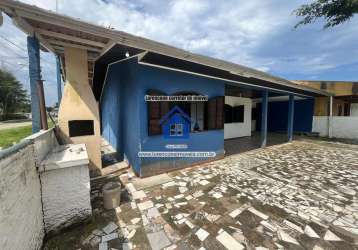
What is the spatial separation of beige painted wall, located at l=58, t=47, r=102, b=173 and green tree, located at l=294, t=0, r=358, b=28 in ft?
33.9

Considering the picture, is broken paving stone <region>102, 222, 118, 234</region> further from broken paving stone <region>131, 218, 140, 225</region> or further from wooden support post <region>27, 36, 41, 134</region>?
wooden support post <region>27, 36, 41, 134</region>

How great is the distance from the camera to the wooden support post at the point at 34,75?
3309 mm

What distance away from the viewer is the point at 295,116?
12445 mm

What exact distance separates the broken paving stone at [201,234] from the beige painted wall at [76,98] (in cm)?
351

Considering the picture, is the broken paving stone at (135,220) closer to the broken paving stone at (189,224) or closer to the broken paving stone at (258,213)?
the broken paving stone at (189,224)

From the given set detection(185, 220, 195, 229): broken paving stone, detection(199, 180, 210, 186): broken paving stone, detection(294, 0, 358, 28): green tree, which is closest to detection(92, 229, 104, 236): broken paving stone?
detection(185, 220, 195, 229): broken paving stone

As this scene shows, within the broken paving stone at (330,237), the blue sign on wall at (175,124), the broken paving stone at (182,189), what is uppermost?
the blue sign on wall at (175,124)

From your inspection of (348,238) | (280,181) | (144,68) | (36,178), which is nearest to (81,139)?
(36,178)

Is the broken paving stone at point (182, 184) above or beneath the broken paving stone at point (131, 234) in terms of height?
above

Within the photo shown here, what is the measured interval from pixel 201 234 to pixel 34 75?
4.28 meters

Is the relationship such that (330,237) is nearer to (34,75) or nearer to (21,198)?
(21,198)

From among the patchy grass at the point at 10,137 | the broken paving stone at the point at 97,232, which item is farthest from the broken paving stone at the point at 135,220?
the patchy grass at the point at 10,137

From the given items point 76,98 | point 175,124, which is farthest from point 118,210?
point 76,98

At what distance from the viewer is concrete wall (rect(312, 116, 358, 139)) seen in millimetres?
10391
